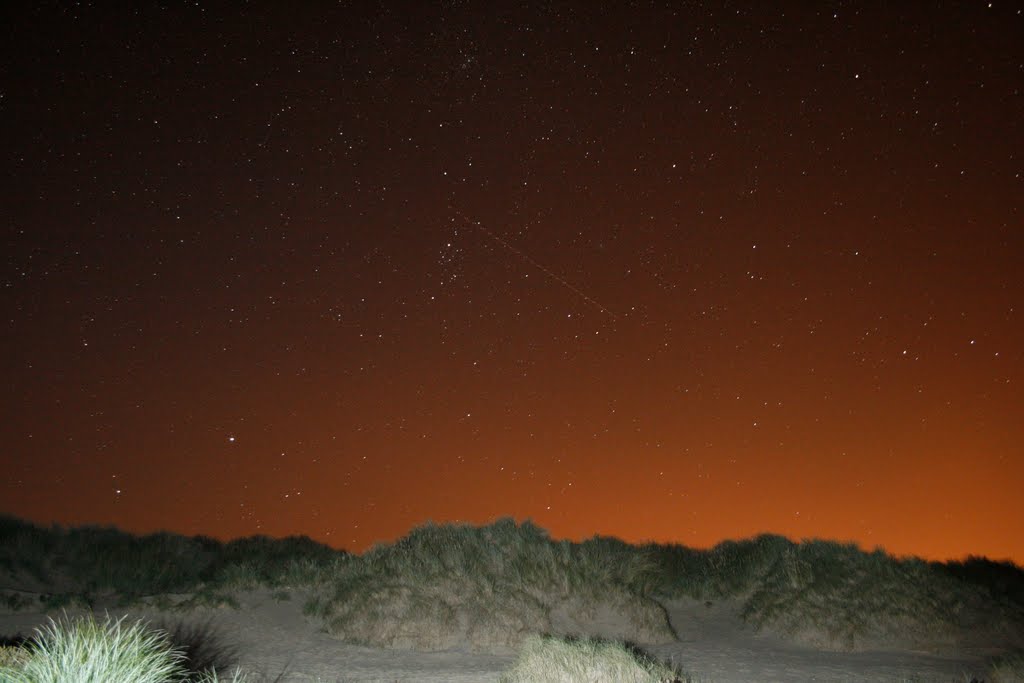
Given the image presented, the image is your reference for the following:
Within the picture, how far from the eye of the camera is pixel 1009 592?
1877cm

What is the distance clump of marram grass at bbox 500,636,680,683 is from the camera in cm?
852

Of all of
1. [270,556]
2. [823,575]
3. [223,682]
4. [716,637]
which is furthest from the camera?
[270,556]

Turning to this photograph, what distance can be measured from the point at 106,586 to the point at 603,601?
441 inches

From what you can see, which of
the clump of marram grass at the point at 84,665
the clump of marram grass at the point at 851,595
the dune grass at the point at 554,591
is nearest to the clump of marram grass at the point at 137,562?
the dune grass at the point at 554,591

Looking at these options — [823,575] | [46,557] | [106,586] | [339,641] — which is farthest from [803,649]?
[46,557]

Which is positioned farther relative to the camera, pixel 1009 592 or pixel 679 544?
pixel 679 544

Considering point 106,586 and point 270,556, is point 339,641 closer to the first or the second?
point 106,586

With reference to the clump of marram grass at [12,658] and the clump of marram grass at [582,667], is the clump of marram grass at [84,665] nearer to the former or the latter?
the clump of marram grass at [12,658]

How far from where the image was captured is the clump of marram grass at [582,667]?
336 inches

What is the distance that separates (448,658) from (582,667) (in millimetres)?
3702

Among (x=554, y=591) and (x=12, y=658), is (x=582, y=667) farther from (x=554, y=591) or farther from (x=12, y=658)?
(x=554, y=591)

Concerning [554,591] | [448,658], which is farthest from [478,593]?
[448,658]

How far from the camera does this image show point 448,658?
11.8m

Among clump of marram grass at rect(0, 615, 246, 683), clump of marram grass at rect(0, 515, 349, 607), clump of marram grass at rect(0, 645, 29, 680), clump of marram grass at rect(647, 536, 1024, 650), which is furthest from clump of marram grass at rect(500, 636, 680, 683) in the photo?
clump of marram grass at rect(0, 515, 349, 607)
